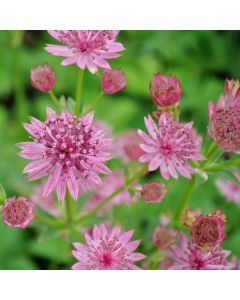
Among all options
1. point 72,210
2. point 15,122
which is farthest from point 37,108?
point 72,210

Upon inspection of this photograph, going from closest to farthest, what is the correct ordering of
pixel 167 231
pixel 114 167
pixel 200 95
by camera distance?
pixel 167 231 → pixel 114 167 → pixel 200 95

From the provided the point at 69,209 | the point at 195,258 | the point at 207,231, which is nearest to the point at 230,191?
the point at 195,258

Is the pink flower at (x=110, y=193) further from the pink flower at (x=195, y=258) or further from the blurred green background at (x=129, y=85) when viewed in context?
the pink flower at (x=195, y=258)

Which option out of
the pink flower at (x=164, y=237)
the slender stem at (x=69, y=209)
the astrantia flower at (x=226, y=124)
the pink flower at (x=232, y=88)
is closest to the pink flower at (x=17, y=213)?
the slender stem at (x=69, y=209)

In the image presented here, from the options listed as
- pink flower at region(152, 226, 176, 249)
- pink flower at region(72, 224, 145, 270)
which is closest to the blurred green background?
pink flower at region(152, 226, 176, 249)

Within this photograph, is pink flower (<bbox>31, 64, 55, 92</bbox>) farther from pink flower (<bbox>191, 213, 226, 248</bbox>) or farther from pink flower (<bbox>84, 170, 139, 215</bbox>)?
pink flower (<bbox>84, 170, 139, 215</bbox>)

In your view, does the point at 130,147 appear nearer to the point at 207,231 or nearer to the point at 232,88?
the point at 232,88

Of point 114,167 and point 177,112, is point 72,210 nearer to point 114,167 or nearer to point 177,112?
point 177,112
